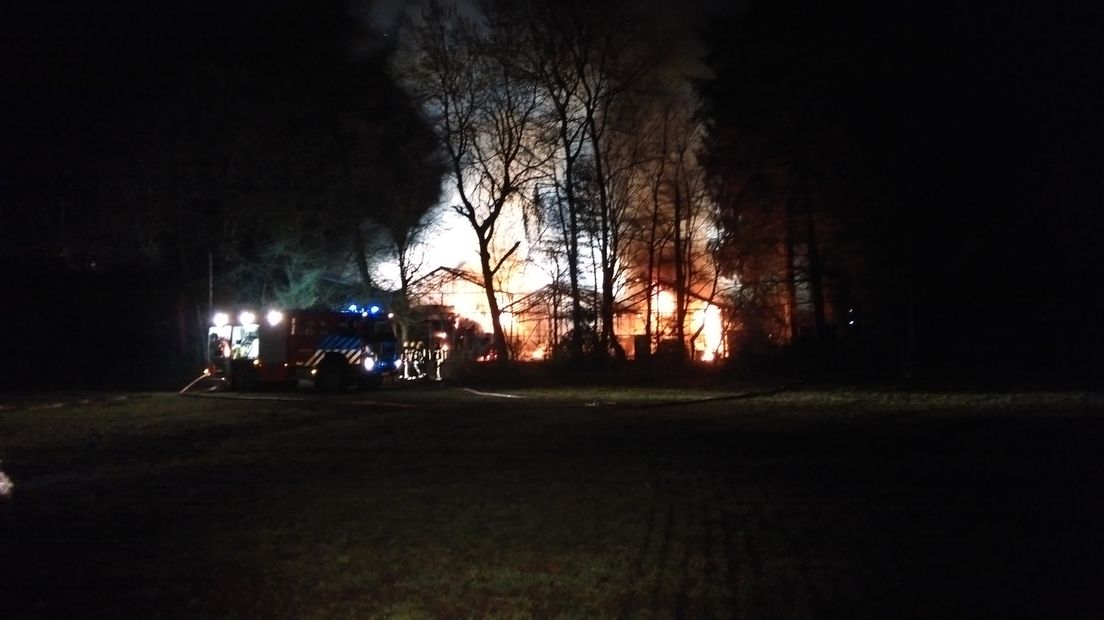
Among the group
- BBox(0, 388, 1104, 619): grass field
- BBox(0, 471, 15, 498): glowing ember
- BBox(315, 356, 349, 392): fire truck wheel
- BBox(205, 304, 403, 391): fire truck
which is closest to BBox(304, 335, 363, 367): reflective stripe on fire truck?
BBox(205, 304, 403, 391): fire truck

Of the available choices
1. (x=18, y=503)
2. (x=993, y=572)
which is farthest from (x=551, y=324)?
(x=993, y=572)

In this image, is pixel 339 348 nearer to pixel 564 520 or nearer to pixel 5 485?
pixel 5 485

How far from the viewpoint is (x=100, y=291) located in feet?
142

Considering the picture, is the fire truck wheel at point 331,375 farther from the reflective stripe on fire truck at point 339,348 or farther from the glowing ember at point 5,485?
the glowing ember at point 5,485

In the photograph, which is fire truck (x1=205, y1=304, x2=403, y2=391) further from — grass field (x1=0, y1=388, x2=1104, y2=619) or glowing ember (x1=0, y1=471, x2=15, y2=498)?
glowing ember (x1=0, y1=471, x2=15, y2=498)

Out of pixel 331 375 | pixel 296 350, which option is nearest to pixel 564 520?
pixel 331 375

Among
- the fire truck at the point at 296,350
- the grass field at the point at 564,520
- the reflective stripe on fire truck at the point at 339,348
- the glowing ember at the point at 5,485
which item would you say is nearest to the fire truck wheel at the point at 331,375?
the fire truck at the point at 296,350

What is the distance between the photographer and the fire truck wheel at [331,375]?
97.3 ft

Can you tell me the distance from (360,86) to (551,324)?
40.1ft

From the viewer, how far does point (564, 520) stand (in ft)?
31.1

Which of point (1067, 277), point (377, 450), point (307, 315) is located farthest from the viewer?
point (1067, 277)

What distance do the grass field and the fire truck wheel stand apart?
11.0m

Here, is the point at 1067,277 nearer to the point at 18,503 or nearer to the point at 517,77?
the point at 517,77

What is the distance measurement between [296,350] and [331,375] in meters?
1.20
